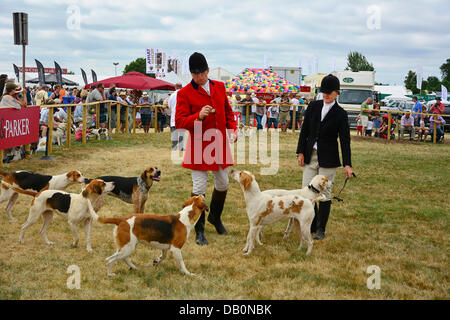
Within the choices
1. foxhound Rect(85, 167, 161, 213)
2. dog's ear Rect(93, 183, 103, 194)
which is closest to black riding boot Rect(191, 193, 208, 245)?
foxhound Rect(85, 167, 161, 213)

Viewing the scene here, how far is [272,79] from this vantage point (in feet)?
86.0

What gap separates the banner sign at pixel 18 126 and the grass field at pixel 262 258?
2.77 metres

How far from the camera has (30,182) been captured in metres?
6.41

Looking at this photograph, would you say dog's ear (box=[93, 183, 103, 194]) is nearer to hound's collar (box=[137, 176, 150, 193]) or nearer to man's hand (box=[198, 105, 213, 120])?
hound's collar (box=[137, 176, 150, 193])

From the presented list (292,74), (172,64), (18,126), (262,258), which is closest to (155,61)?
(172,64)

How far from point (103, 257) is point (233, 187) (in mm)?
4395


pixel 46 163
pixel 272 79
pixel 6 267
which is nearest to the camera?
pixel 6 267

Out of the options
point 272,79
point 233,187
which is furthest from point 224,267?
point 272,79

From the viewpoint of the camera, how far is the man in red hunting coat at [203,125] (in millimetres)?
5301

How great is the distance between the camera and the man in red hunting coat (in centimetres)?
530

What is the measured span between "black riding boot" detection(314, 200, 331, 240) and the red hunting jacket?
1.43m

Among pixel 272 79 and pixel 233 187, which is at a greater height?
pixel 272 79
